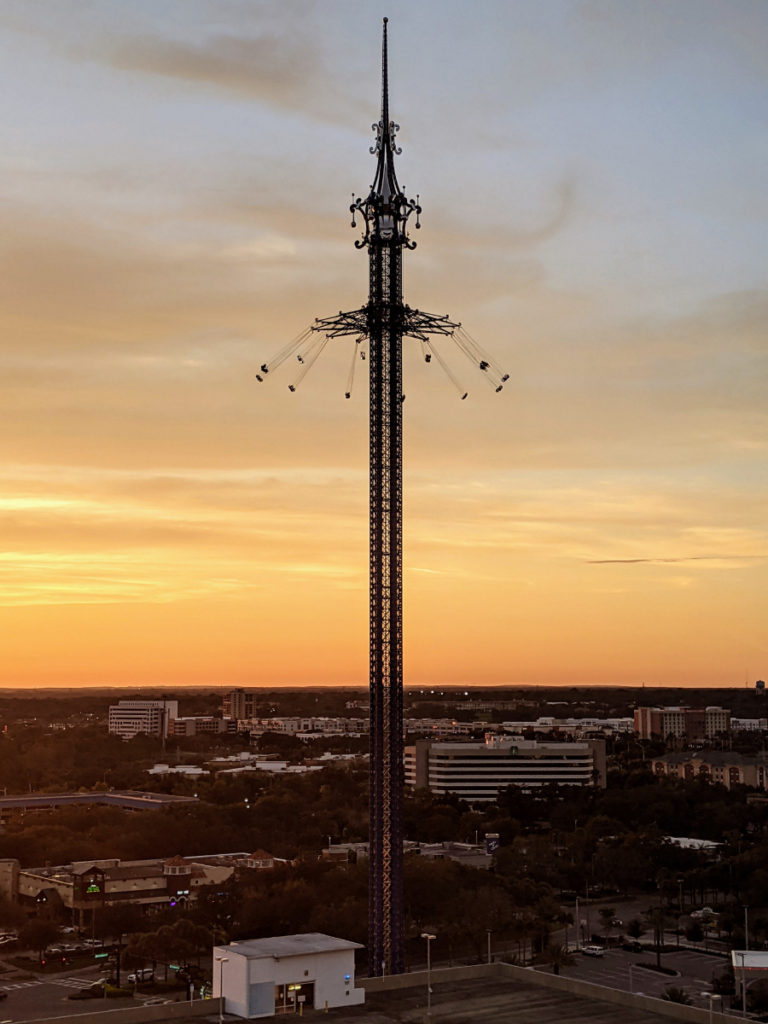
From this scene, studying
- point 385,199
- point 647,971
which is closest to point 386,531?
point 385,199

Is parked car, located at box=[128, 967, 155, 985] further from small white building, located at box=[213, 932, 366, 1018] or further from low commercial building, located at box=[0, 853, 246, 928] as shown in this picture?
small white building, located at box=[213, 932, 366, 1018]

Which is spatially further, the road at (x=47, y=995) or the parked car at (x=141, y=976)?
the parked car at (x=141, y=976)

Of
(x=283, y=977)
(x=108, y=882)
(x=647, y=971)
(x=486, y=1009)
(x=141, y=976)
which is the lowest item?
(x=647, y=971)

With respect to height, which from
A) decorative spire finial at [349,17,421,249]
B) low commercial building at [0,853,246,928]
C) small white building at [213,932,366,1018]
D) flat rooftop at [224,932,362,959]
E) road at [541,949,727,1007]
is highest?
decorative spire finial at [349,17,421,249]

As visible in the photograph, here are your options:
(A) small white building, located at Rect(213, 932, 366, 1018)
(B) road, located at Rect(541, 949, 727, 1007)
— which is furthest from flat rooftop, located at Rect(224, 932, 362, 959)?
(B) road, located at Rect(541, 949, 727, 1007)

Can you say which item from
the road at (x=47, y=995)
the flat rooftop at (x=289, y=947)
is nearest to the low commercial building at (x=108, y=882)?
the road at (x=47, y=995)

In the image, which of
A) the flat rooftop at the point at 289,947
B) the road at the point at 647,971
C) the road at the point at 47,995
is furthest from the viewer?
the road at the point at 647,971

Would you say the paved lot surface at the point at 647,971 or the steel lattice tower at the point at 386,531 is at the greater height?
the steel lattice tower at the point at 386,531

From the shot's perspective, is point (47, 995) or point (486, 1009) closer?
point (486, 1009)

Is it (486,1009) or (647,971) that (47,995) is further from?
(486,1009)

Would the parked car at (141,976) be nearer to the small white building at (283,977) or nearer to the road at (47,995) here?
the road at (47,995)
